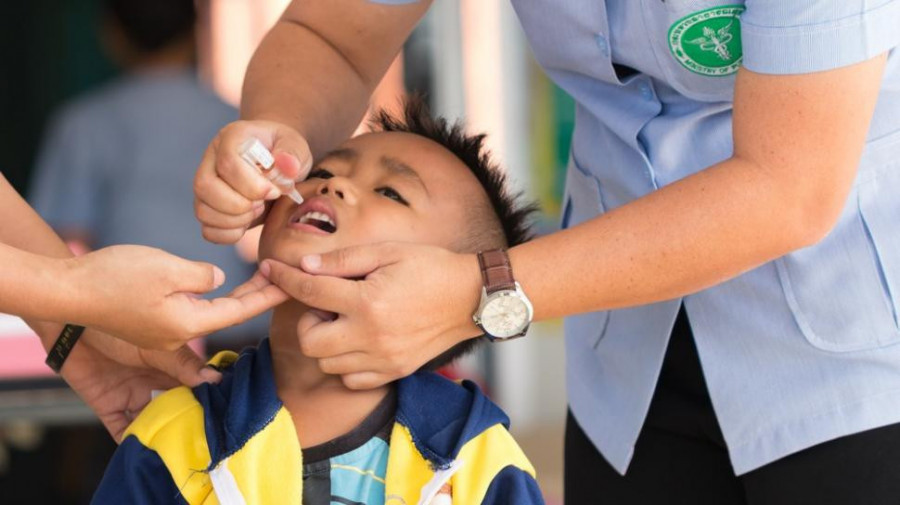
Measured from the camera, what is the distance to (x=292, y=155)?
5.43 feet

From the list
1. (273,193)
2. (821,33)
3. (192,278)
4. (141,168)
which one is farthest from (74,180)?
(821,33)

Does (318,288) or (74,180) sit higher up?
(318,288)

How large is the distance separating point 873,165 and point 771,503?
0.45 m

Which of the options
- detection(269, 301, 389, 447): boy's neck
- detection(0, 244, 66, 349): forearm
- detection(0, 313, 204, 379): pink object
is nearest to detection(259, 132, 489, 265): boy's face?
detection(269, 301, 389, 447): boy's neck

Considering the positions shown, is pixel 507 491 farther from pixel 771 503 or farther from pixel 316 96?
pixel 316 96

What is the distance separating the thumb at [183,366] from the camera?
69.9 inches

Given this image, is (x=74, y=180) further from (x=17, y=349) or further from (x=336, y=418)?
(x=336, y=418)

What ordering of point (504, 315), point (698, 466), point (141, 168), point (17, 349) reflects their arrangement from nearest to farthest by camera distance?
point (504, 315), point (698, 466), point (17, 349), point (141, 168)

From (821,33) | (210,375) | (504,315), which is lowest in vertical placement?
(210,375)

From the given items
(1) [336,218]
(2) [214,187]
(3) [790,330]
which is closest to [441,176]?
(1) [336,218]

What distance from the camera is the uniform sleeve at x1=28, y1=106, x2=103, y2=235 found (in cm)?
381

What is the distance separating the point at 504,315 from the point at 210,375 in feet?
1.66

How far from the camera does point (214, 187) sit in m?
1.62

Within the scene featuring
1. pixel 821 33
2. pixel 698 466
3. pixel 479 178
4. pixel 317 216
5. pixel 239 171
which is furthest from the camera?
pixel 479 178
